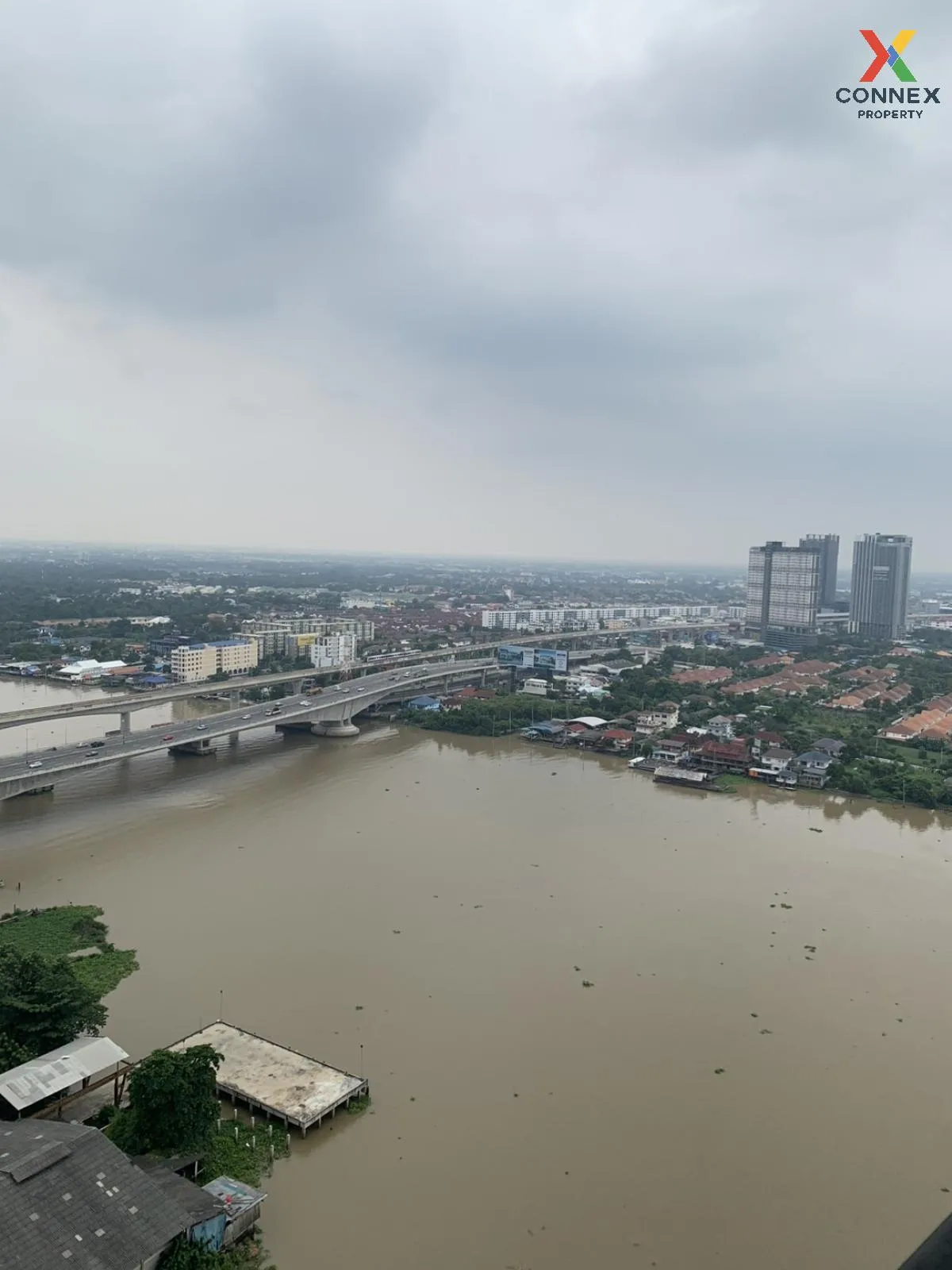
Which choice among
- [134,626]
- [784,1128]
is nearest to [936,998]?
[784,1128]

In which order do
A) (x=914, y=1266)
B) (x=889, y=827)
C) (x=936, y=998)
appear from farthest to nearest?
(x=889, y=827) < (x=936, y=998) < (x=914, y=1266)

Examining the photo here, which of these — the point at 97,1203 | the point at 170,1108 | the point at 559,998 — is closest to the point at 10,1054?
the point at 170,1108

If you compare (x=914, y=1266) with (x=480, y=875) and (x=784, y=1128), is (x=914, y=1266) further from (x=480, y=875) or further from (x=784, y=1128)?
(x=480, y=875)

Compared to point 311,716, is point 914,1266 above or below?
above

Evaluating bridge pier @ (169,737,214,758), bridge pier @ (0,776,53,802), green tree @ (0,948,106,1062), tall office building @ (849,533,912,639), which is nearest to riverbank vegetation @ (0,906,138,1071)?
green tree @ (0,948,106,1062)

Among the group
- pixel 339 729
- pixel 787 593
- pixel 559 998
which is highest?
pixel 787 593

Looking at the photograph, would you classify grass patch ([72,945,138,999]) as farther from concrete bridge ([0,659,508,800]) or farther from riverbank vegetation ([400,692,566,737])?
riverbank vegetation ([400,692,566,737])

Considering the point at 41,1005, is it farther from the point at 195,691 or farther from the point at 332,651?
the point at 332,651
